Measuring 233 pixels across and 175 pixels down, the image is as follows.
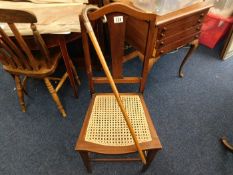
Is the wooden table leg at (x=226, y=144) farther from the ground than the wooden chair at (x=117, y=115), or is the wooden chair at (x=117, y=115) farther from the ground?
the wooden chair at (x=117, y=115)

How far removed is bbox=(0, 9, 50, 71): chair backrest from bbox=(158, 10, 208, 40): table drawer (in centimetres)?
73

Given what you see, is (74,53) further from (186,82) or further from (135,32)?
(186,82)

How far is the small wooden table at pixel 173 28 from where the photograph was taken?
1.16 metres

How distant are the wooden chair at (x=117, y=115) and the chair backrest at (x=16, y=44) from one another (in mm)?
275

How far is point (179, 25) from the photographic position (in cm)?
124

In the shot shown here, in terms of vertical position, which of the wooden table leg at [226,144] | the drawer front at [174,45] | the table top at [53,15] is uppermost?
the table top at [53,15]

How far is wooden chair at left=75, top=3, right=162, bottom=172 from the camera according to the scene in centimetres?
82

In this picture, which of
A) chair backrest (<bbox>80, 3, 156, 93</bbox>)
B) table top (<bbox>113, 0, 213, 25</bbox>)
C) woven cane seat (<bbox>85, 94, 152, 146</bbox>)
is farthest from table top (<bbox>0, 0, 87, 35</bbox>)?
woven cane seat (<bbox>85, 94, 152, 146</bbox>)

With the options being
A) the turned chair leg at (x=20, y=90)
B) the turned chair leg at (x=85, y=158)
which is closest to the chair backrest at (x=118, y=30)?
the turned chair leg at (x=85, y=158)

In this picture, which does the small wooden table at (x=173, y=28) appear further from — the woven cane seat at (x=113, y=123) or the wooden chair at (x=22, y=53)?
the wooden chair at (x=22, y=53)

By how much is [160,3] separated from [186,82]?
33.7 inches

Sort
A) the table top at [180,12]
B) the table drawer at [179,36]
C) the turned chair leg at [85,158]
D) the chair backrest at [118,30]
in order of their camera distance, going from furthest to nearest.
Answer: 1. the table drawer at [179,36]
2. the table top at [180,12]
3. the turned chair leg at [85,158]
4. the chair backrest at [118,30]

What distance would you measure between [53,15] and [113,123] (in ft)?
2.48

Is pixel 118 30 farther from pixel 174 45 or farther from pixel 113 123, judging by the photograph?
pixel 174 45
